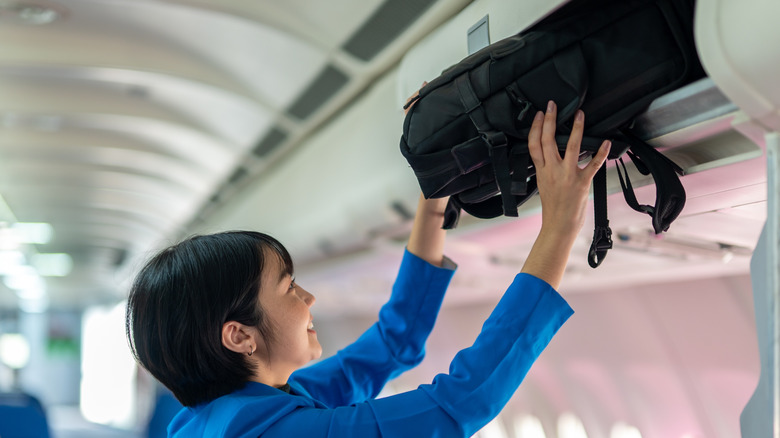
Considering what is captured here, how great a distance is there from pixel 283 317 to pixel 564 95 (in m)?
0.85

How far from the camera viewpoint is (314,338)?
1.84m

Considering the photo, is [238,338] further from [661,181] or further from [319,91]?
[319,91]

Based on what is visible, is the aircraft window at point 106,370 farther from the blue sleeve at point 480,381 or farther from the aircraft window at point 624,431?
the blue sleeve at point 480,381

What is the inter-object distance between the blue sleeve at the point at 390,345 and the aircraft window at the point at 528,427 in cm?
275

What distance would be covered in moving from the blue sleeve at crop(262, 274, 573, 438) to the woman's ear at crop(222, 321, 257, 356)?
295 mm

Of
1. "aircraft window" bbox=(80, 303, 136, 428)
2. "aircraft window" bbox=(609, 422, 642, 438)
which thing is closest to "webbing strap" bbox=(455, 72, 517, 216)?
"aircraft window" bbox=(609, 422, 642, 438)

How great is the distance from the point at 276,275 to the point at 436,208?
510mm

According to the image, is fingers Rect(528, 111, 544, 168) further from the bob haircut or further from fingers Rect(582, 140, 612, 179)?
the bob haircut

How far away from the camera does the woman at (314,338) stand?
1.42 m

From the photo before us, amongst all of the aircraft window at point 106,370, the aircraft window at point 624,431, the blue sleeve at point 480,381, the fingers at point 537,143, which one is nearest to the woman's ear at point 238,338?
the blue sleeve at point 480,381

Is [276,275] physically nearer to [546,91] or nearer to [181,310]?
[181,310]

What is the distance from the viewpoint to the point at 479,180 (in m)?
1.58

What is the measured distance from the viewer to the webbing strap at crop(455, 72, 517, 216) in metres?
1.45

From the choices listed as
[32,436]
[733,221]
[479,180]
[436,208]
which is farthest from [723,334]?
[32,436]
